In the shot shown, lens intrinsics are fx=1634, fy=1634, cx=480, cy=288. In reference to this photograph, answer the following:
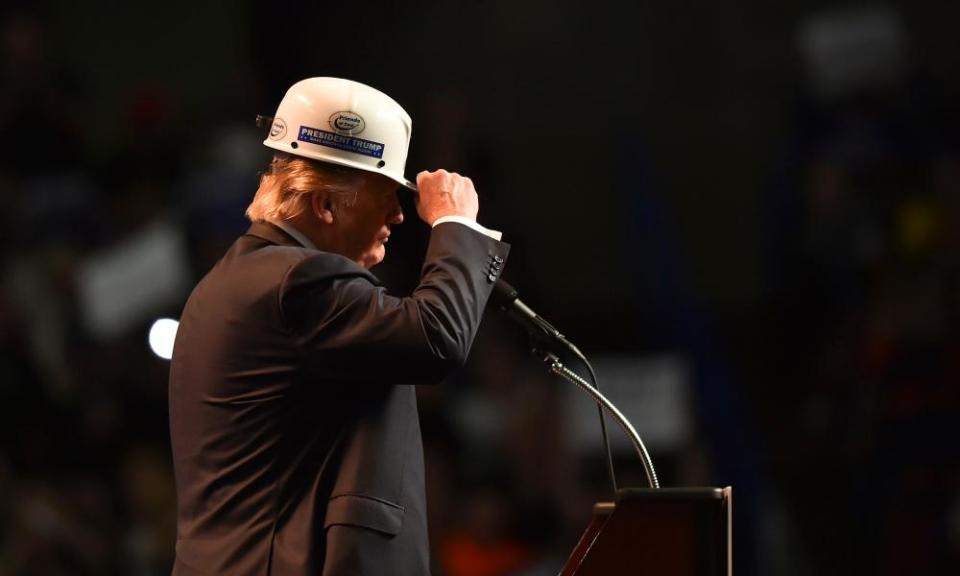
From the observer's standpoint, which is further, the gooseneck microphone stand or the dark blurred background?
the dark blurred background

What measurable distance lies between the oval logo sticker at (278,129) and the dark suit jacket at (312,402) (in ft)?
0.60

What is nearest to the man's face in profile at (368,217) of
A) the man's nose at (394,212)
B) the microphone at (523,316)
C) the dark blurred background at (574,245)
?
the man's nose at (394,212)

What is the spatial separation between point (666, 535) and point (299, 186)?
78cm

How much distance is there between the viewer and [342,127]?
2531mm

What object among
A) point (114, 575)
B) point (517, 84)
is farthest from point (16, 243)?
point (517, 84)

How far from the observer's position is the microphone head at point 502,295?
2.56 metres

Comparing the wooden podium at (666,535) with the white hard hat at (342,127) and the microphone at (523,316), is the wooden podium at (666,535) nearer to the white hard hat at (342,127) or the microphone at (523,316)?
the microphone at (523,316)

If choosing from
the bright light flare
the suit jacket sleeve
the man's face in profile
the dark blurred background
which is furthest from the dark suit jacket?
the dark blurred background

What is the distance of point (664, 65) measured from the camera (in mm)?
7727

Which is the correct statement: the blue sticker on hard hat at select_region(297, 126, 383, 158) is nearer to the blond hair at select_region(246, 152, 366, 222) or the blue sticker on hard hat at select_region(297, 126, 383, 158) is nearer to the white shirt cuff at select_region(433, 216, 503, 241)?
the blond hair at select_region(246, 152, 366, 222)

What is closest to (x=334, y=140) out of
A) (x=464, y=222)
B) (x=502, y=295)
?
(x=464, y=222)

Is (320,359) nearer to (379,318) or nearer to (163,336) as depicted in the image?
(379,318)

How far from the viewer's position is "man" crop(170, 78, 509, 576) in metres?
2.38

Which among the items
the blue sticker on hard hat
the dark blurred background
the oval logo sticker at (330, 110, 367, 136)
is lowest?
the dark blurred background
